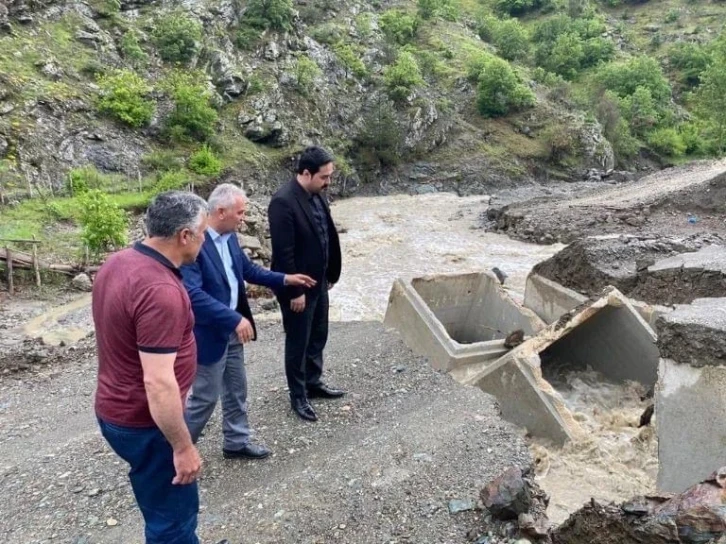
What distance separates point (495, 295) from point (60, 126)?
18189 mm

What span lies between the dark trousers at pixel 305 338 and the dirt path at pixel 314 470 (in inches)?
12.7

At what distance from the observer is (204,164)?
72.0 ft

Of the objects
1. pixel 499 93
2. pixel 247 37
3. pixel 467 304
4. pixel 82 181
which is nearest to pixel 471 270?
pixel 467 304

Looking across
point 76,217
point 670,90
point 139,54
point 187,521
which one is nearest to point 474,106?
point 139,54

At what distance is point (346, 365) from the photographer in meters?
6.07

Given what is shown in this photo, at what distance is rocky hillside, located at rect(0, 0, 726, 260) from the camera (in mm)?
19938

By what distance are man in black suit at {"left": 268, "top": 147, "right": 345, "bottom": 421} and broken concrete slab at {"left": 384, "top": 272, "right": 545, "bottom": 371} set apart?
176cm

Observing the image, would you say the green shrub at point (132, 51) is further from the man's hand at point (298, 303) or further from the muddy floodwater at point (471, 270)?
the man's hand at point (298, 303)

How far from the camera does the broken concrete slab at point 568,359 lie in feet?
17.0

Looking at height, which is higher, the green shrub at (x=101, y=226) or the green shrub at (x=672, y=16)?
the green shrub at (x=672, y=16)

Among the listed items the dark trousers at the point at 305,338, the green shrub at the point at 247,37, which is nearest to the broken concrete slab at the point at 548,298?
the dark trousers at the point at 305,338

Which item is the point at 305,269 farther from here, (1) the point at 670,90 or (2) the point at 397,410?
(1) the point at 670,90

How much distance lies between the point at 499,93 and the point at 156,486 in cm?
3548

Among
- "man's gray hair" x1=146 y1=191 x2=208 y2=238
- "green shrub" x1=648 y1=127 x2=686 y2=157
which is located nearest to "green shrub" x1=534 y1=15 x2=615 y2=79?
"green shrub" x1=648 y1=127 x2=686 y2=157
